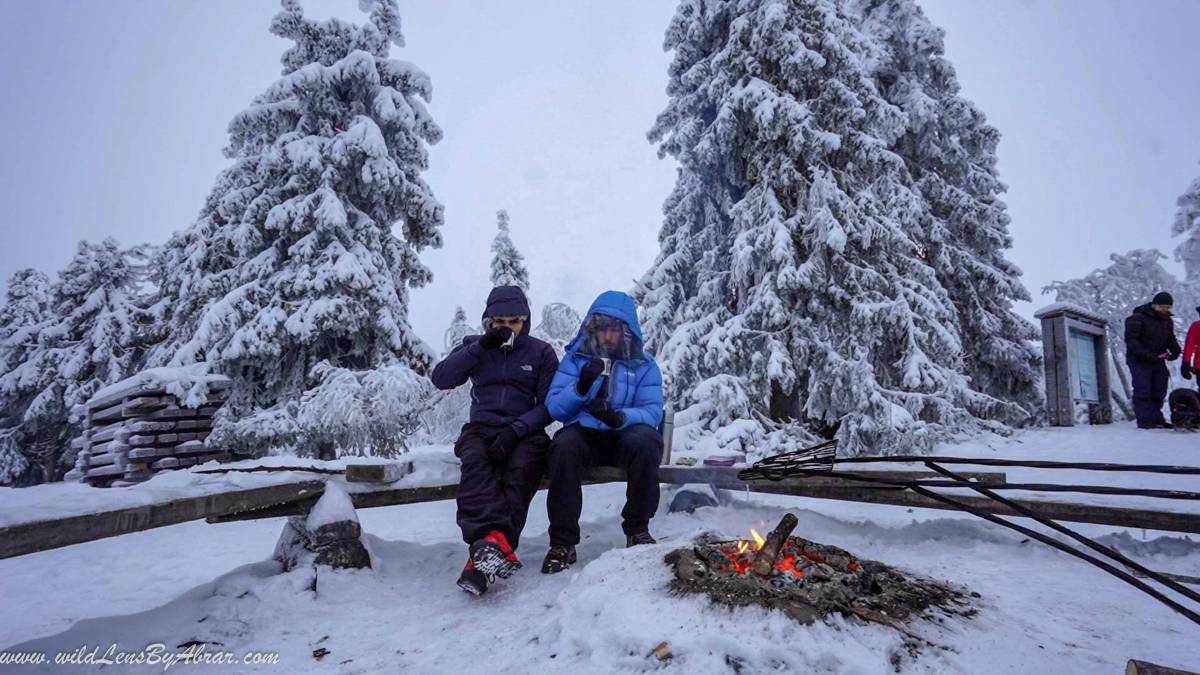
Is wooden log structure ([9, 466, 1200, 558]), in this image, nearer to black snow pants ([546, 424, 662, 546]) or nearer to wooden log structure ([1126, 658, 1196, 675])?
black snow pants ([546, 424, 662, 546])

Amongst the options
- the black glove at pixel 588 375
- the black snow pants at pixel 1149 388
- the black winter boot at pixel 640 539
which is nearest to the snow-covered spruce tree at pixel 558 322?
the black glove at pixel 588 375

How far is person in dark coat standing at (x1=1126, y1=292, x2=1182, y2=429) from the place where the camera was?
874 cm

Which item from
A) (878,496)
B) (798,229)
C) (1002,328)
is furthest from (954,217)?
(878,496)

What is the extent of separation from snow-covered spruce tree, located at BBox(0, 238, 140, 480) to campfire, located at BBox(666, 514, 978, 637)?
21.4 m

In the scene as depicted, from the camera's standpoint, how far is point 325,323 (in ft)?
30.7

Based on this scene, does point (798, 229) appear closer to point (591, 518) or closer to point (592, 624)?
point (591, 518)

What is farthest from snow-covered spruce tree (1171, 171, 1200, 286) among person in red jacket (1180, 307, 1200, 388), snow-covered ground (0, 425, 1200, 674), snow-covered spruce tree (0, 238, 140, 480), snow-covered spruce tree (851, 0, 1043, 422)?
snow-covered spruce tree (0, 238, 140, 480)

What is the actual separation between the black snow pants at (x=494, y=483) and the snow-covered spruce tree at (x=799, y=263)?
13.4ft

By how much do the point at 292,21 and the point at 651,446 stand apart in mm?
11691

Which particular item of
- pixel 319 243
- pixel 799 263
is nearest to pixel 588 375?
pixel 799 263

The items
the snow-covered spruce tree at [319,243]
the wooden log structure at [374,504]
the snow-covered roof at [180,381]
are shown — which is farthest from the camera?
the snow-covered roof at [180,381]

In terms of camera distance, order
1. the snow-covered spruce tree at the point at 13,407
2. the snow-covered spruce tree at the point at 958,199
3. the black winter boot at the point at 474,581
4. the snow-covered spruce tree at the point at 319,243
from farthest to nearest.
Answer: the snow-covered spruce tree at the point at 13,407 → the snow-covered spruce tree at the point at 958,199 → the snow-covered spruce tree at the point at 319,243 → the black winter boot at the point at 474,581

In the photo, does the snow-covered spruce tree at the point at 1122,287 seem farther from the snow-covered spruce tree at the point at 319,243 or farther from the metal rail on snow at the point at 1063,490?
the metal rail on snow at the point at 1063,490

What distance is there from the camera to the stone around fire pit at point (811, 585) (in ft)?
7.87
